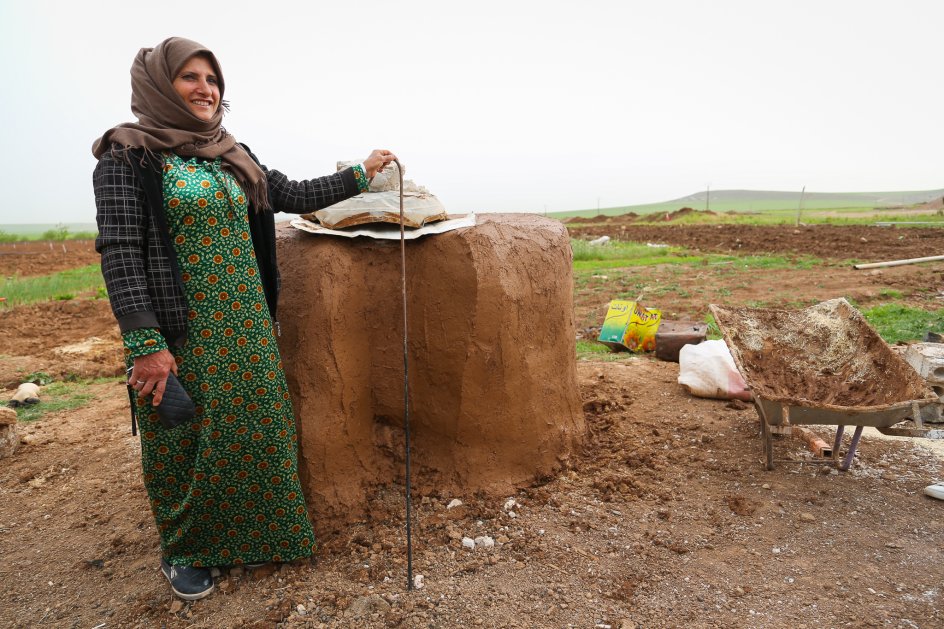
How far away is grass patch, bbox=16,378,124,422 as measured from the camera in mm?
4674

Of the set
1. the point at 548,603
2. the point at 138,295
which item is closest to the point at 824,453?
the point at 548,603

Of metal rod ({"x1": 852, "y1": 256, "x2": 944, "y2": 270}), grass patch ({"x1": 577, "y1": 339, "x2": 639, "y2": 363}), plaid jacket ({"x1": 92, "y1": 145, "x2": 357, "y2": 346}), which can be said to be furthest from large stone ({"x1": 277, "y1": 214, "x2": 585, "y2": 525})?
metal rod ({"x1": 852, "y1": 256, "x2": 944, "y2": 270})

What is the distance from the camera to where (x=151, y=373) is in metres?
2.00

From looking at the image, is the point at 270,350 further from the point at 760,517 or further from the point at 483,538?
the point at 760,517

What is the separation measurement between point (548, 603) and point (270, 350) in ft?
4.55

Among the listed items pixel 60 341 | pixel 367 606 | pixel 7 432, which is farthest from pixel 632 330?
pixel 60 341

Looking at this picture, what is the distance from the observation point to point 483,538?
2.68 meters

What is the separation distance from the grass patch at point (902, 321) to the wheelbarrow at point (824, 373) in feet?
7.88

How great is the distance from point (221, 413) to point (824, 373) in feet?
11.1

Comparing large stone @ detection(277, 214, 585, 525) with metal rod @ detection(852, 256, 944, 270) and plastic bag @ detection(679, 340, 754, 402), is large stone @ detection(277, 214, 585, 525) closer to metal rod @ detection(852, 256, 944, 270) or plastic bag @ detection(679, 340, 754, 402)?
plastic bag @ detection(679, 340, 754, 402)

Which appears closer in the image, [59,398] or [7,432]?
[7,432]

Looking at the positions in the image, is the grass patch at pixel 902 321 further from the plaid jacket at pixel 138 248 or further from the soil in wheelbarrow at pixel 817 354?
the plaid jacket at pixel 138 248

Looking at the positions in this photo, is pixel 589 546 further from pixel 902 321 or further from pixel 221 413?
pixel 902 321

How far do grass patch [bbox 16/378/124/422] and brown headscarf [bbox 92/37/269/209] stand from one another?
341 cm
